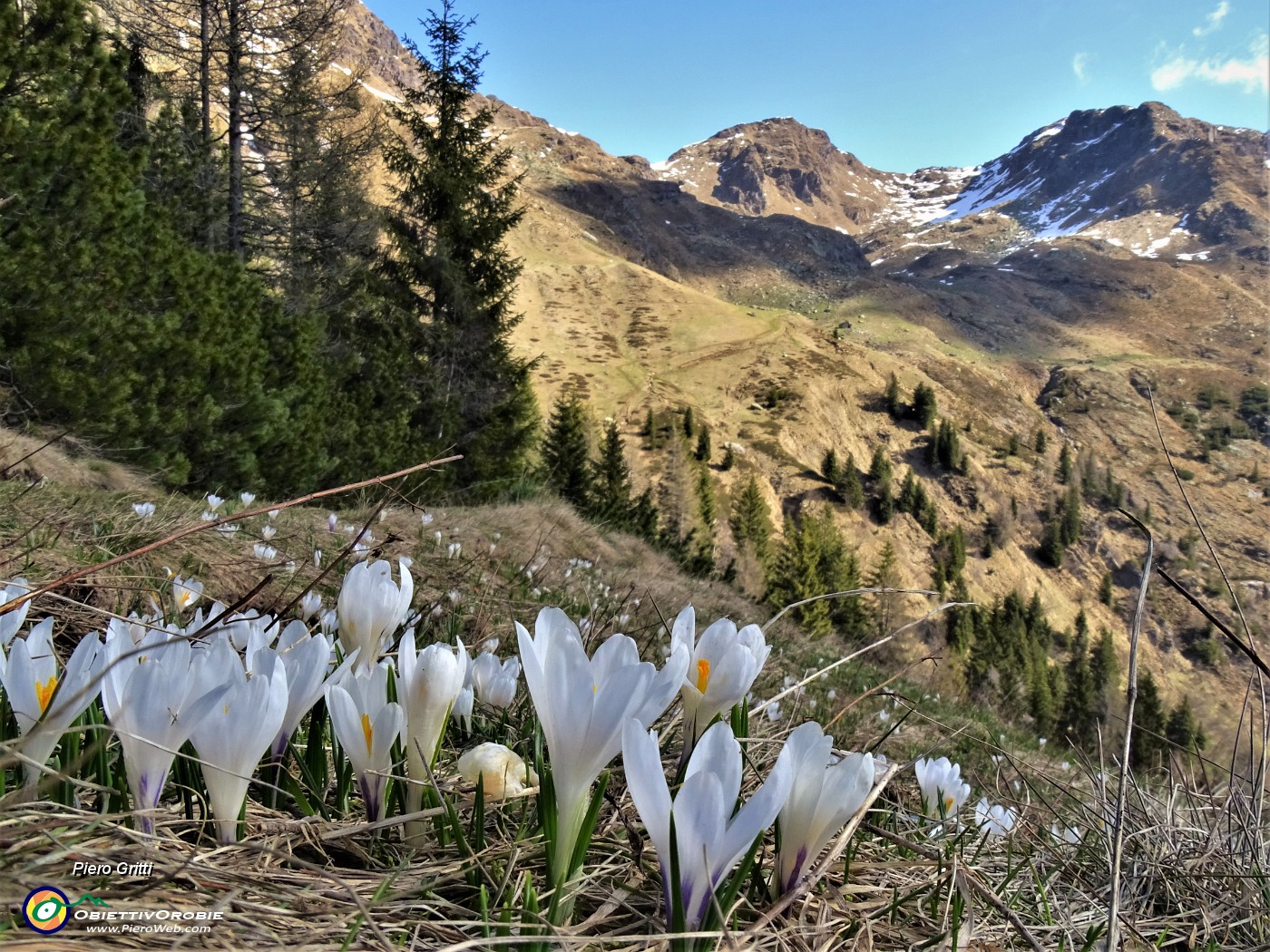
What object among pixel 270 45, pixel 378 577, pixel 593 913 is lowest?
pixel 593 913

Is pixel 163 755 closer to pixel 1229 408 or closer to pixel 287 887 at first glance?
pixel 287 887

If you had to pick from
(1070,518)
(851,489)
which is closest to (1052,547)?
(1070,518)

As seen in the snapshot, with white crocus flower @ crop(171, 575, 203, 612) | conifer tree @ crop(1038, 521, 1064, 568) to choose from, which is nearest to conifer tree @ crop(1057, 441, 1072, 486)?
conifer tree @ crop(1038, 521, 1064, 568)

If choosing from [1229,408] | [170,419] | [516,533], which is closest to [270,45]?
[170,419]

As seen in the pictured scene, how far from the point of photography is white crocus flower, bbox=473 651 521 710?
138 cm

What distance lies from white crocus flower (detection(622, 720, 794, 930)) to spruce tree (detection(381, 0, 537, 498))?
49.0 ft

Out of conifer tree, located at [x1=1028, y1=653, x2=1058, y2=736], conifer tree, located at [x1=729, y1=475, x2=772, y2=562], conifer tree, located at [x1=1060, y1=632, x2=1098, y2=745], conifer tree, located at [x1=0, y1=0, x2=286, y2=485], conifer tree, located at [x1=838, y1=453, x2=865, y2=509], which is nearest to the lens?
conifer tree, located at [x1=0, y1=0, x2=286, y2=485]

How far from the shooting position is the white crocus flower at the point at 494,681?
138cm

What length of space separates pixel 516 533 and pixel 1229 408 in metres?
138

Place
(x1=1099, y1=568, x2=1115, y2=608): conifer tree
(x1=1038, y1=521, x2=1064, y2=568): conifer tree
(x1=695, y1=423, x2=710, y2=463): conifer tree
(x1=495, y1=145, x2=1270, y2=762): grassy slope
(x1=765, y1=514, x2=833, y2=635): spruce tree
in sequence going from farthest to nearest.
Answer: (x1=1099, y1=568, x2=1115, y2=608): conifer tree < (x1=1038, y1=521, x2=1064, y2=568): conifer tree < (x1=495, y1=145, x2=1270, y2=762): grassy slope < (x1=695, y1=423, x2=710, y2=463): conifer tree < (x1=765, y1=514, x2=833, y2=635): spruce tree

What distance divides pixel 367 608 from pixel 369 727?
0.37 meters

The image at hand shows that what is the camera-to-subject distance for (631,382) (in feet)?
238

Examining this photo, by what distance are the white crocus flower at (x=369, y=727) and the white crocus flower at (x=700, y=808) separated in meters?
0.34

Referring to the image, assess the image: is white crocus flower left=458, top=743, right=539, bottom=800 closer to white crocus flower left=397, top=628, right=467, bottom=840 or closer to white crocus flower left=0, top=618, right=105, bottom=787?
white crocus flower left=397, top=628, right=467, bottom=840
